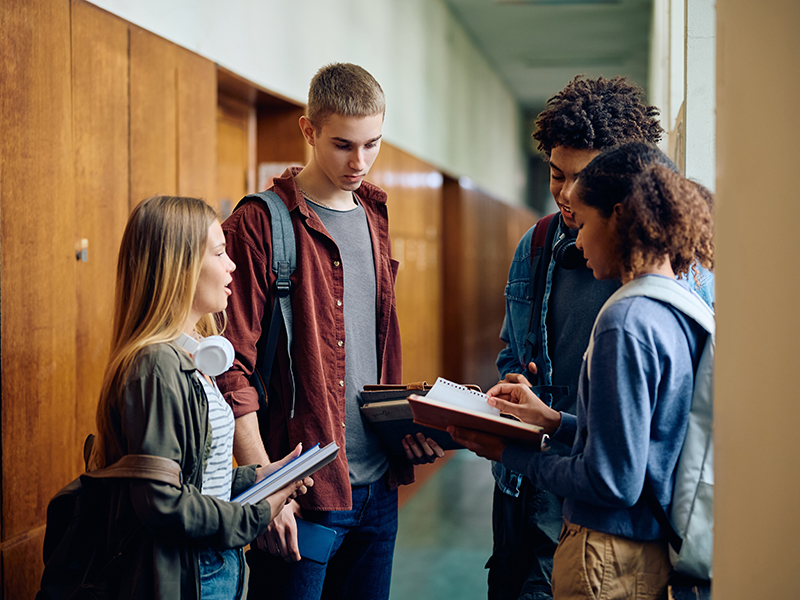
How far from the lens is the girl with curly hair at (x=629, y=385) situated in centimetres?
117

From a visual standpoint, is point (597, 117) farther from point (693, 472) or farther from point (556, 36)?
point (556, 36)

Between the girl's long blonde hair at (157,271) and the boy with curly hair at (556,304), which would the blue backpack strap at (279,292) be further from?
the boy with curly hair at (556,304)

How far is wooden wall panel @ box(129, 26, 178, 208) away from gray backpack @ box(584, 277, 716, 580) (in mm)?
2163

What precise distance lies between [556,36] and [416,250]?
203 inches

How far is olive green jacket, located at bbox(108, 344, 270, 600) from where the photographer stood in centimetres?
131

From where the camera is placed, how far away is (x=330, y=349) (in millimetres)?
1818

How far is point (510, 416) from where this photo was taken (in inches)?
65.9

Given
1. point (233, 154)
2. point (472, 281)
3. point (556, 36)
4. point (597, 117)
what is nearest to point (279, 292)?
point (597, 117)

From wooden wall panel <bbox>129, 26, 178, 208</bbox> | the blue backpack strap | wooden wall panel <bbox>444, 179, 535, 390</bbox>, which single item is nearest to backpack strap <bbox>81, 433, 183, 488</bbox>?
the blue backpack strap

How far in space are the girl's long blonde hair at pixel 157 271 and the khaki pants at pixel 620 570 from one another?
3.00 feet

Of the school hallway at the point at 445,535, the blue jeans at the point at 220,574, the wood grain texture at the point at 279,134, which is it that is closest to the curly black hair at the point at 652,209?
the blue jeans at the point at 220,574

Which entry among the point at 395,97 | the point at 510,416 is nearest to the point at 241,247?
the point at 510,416

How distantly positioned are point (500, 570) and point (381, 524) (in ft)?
1.15

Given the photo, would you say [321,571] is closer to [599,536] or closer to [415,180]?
[599,536]
